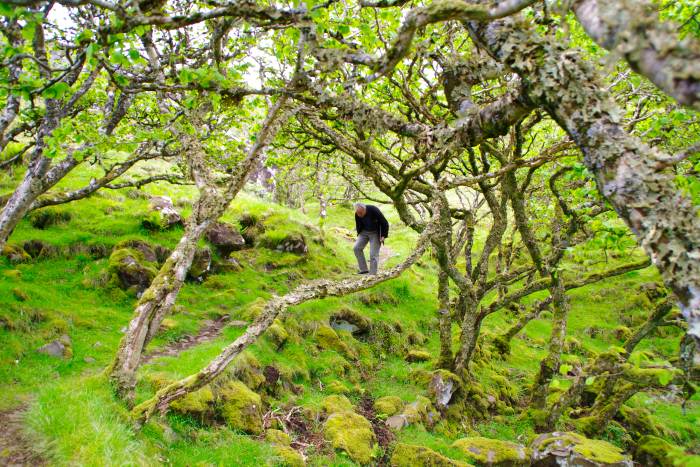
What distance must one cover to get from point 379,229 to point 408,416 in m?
7.37

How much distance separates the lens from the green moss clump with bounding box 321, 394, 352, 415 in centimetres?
1056

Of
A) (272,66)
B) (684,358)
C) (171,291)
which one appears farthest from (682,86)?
(272,66)

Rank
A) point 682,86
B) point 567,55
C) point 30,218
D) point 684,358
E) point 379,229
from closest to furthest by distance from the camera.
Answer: point 682,86, point 567,55, point 684,358, point 30,218, point 379,229

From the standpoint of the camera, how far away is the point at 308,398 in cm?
1116

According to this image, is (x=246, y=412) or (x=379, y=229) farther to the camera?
(x=379, y=229)

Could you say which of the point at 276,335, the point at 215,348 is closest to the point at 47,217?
the point at 215,348

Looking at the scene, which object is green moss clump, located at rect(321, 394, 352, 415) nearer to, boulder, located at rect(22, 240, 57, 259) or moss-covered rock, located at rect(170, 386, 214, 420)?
moss-covered rock, located at rect(170, 386, 214, 420)

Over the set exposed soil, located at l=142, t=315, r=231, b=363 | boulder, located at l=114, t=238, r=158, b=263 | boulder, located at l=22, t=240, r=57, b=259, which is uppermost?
boulder, located at l=22, t=240, r=57, b=259

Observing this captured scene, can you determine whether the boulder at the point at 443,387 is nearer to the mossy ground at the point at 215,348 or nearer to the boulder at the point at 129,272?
the mossy ground at the point at 215,348

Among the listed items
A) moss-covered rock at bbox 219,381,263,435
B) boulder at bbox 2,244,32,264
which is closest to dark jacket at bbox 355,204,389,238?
moss-covered rock at bbox 219,381,263,435

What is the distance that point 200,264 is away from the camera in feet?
52.1

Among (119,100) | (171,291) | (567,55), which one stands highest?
(119,100)

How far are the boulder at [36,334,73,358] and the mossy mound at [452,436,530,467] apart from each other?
9.91 metres

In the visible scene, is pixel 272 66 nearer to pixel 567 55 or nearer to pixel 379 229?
pixel 379 229
